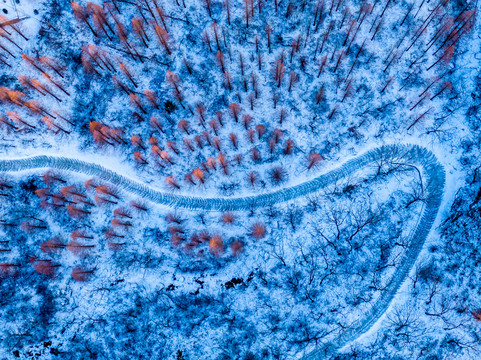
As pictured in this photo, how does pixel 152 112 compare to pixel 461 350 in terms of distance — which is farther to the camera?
pixel 152 112

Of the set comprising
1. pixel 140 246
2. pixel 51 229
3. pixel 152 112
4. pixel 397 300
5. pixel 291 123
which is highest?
pixel 152 112

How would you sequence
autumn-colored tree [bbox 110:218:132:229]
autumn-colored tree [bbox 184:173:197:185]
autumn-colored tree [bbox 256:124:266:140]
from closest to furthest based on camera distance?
autumn-colored tree [bbox 110:218:132:229] < autumn-colored tree [bbox 256:124:266:140] < autumn-colored tree [bbox 184:173:197:185]

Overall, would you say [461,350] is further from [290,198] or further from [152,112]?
[152,112]

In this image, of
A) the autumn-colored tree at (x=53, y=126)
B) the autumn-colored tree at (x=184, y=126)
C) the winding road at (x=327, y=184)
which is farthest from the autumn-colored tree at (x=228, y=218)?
the autumn-colored tree at (x=53, y=126)

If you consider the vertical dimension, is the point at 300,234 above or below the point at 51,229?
below

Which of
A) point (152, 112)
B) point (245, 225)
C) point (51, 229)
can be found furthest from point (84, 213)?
point (245, 225)

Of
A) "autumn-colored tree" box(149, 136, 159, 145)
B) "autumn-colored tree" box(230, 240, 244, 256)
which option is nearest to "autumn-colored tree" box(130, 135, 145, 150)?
"autumn-colored tree" box(149, 136, 159, 145)

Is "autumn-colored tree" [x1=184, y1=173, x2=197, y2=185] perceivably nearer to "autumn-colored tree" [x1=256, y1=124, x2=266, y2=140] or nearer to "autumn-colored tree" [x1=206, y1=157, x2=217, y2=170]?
"autumn-colored tree" [x1=206, y1=157, x2=217, y2=170]
